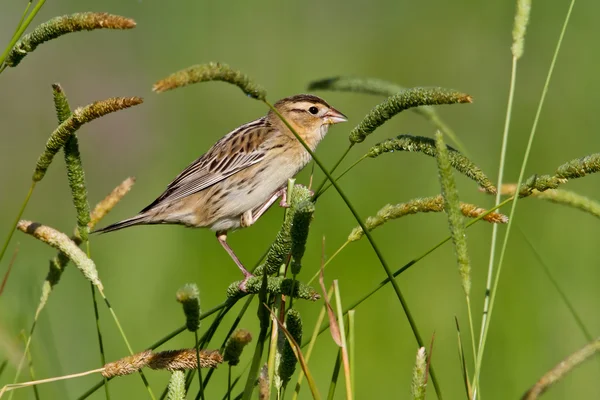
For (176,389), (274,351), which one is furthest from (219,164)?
(176,389)

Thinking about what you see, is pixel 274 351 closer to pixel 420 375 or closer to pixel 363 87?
pixel 420 375

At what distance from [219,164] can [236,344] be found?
3.20 m

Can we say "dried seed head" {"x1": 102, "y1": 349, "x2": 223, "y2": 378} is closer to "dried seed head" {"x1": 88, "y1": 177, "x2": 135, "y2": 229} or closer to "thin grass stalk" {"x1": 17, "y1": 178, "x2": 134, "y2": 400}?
"thin grass stalk" {"x1": 17, "y1": 178, "x2": 134, "y2": 400}

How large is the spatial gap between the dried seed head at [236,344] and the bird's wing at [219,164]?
10.0 feet

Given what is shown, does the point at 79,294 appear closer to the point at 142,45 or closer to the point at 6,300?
the point at 6,300

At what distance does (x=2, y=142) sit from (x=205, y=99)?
209 centimetres

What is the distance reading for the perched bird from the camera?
523 cm

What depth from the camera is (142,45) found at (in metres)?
11.2

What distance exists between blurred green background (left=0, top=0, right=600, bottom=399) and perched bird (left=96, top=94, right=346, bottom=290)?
950 millimetres

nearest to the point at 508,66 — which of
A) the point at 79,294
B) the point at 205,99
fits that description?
the point at 205,99

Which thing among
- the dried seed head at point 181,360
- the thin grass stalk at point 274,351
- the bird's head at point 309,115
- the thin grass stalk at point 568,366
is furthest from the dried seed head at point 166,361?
the bird's head at point 309,115

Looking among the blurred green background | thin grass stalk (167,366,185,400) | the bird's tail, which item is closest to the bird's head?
the bird's tail

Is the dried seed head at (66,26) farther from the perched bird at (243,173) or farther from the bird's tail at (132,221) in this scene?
the perched bird at (243,173)

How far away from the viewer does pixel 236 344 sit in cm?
237
